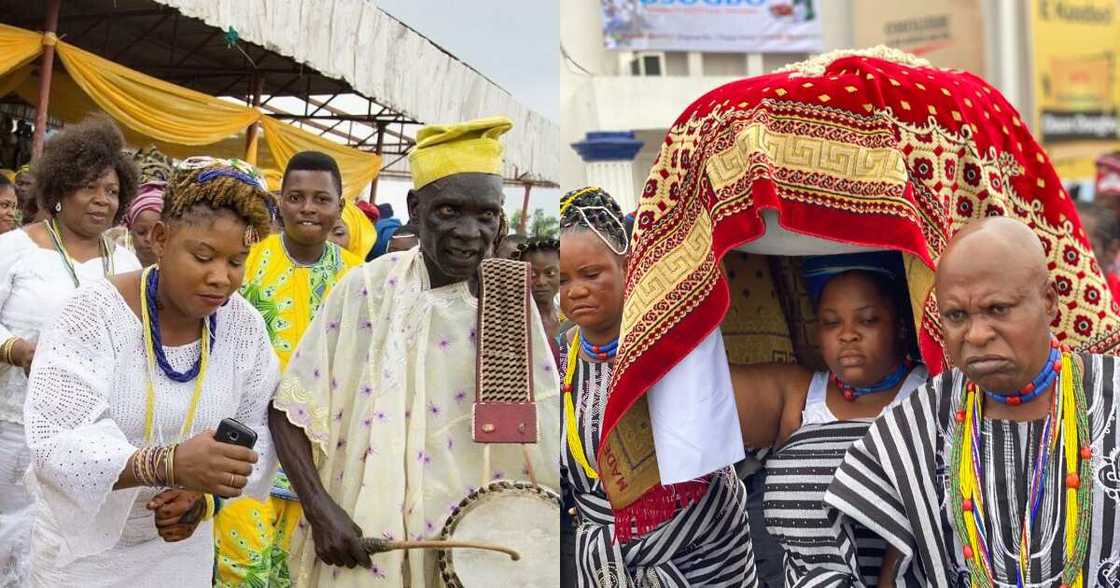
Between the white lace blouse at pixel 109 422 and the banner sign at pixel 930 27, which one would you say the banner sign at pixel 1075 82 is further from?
the white lace blouse at pixel 109 422

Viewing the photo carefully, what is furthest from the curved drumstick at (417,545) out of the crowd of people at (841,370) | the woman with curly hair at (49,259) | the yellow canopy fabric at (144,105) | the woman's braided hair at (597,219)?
the yellow canopy fabric at (144,105)

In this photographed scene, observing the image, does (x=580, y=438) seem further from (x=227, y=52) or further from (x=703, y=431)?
(x=227, y=52)

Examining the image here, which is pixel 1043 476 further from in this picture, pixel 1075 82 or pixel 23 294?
pixel 1075 82

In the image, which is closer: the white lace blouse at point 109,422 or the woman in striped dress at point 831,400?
the white lace blouse at point 109,422

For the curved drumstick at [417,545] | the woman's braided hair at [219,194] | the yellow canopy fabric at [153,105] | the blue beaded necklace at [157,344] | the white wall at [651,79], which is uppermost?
the white wall at [651,79]

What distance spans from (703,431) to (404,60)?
3220 mm

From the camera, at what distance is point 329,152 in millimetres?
9414

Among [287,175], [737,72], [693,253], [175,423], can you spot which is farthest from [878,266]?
[737,72]

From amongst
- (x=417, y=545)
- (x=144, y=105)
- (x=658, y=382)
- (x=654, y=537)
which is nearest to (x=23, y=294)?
(x=417, y=545)

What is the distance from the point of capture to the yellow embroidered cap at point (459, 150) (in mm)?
4473

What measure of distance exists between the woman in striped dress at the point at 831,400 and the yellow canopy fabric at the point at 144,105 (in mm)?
5315

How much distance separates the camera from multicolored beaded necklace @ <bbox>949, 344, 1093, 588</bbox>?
3189 mm

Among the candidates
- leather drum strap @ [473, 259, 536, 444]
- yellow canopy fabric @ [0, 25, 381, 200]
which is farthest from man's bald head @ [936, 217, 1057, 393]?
yellow canopy fabric @ [0, 25, 381, 200]

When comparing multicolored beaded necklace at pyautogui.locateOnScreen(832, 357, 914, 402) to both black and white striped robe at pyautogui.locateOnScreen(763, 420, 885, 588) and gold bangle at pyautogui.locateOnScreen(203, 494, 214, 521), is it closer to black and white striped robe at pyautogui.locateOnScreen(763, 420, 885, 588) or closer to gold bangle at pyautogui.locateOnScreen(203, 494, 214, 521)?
black and white striped robe at pyautogui.locateOnScreen(763, 420, 885, 588)
